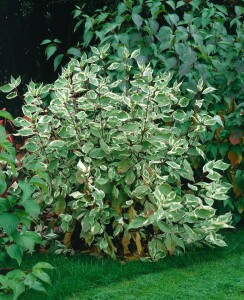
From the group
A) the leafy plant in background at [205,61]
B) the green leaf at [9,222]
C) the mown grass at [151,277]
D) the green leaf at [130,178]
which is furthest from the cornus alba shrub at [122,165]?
the green leaf at [9,222]

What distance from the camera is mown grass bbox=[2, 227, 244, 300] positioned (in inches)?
159

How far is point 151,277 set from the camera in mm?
4344

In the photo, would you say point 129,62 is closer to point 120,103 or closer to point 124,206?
point 120,103

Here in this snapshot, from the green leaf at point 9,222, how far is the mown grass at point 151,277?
71 cm

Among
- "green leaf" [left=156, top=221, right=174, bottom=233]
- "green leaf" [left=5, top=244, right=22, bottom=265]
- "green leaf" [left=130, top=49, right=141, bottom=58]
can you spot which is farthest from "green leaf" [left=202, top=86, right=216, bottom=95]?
"green leaf" [left=5, top=244, right=22, bottom=265]

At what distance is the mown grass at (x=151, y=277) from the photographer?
403 centimetres

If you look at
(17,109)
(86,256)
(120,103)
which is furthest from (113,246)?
(17,109)

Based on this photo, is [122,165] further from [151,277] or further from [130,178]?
[151,277]

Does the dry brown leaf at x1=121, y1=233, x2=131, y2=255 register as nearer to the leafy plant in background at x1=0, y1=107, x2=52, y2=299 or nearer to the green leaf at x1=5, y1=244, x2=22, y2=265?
the leafy plant in background at x1=0, y1=107, x2=52, y2=299

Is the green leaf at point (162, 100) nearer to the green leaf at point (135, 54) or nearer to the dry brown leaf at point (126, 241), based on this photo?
the green leaf at point (135, 54)

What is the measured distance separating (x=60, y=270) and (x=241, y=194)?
1.81m

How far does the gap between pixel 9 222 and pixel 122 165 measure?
1.37 m

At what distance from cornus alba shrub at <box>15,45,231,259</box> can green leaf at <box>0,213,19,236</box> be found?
109 centimetres

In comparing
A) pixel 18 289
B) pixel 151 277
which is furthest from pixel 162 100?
pixel 18 289
